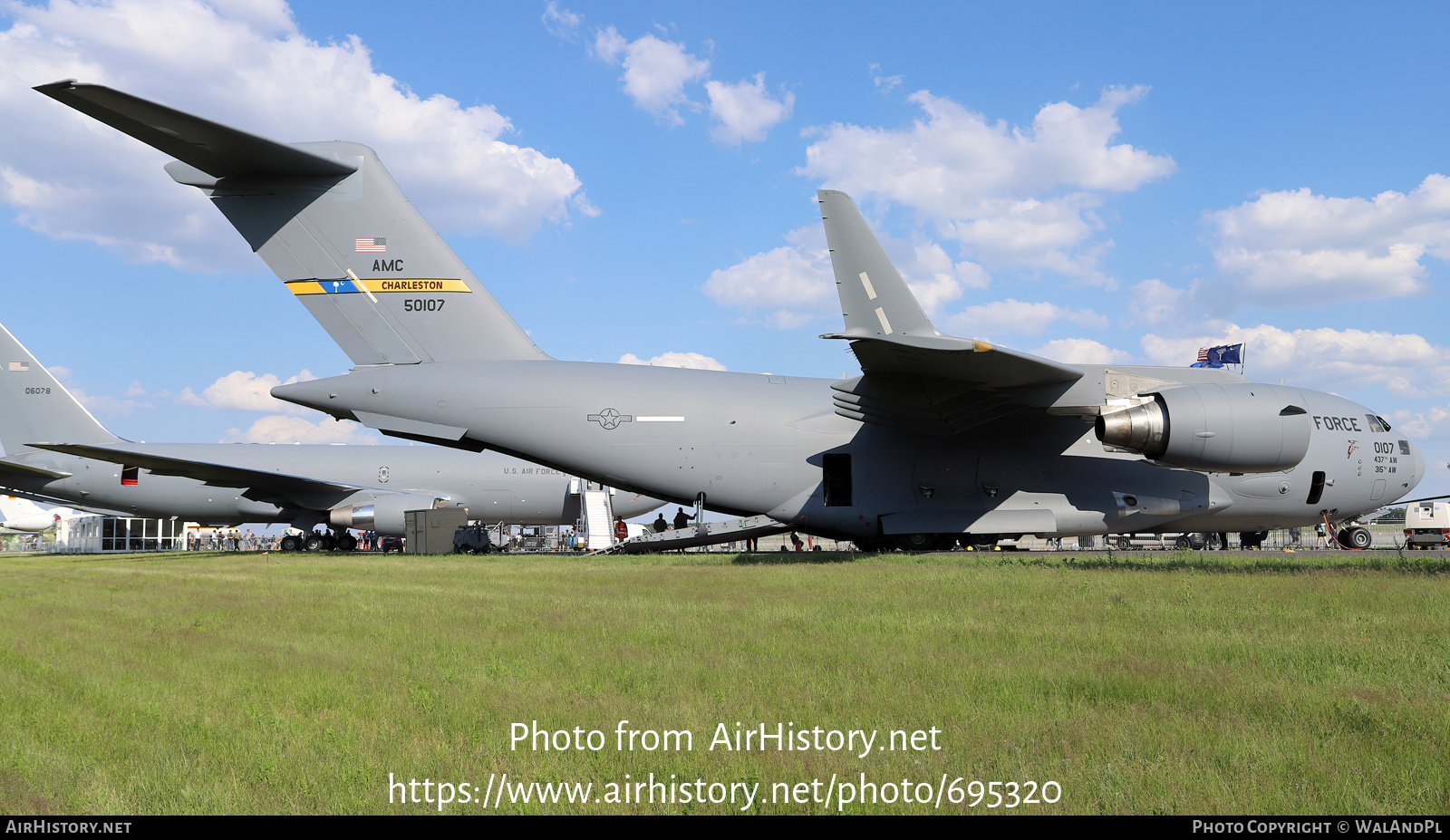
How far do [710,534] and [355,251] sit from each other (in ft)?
31.4

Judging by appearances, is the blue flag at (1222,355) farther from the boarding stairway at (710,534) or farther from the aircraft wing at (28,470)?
the aircraft wing at (28,470)

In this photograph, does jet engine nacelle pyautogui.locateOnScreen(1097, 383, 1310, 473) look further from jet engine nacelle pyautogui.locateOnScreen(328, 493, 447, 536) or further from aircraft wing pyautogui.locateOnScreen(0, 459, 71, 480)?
aircraft wing pyautogui.locateOnScreen(0, 459, 71, 480)

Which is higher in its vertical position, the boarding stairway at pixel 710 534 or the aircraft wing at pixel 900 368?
the aircraft wing at pixel 900 368

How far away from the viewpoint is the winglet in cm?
1238

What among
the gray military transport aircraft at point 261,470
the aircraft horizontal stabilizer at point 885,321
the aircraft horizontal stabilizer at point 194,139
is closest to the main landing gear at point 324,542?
the gray military transport aircraft at point 261,470

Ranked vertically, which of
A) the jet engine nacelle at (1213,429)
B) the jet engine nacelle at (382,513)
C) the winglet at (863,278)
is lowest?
the jet engine nacelle at (382,513)

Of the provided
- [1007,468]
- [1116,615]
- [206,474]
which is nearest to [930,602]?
[1116,615]

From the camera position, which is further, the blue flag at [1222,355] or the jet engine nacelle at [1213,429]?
the blue flag at [1222,355]

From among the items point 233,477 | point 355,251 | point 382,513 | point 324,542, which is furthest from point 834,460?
point 324,542

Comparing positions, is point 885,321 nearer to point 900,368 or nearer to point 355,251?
point 900,368

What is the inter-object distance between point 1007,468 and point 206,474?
24.8 m

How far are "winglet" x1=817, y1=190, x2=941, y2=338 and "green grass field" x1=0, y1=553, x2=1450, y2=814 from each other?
5.16m

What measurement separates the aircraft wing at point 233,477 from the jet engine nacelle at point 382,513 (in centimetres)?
81

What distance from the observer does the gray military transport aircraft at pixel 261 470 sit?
31422 millimetres
